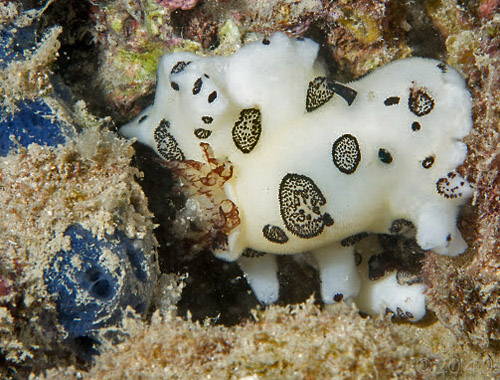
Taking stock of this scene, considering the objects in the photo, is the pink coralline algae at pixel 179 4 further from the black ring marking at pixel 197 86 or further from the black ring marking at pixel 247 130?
the black ring marking at pixel 247 130

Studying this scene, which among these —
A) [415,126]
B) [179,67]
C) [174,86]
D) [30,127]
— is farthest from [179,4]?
[415,126]

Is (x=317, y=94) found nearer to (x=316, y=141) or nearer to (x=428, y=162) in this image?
(x=316, y=141)

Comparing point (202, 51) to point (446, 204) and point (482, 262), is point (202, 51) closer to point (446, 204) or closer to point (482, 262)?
point (446, 204)

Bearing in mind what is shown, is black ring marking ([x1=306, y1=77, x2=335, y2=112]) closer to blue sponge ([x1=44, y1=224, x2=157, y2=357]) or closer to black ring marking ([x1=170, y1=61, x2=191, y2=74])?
black ring marking ([x1=170, y1=61, x2=191, y2=74])

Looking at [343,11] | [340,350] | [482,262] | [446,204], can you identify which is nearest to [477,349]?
[482,262]

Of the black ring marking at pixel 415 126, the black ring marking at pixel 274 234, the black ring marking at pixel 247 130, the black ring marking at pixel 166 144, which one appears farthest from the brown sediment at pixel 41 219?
the black ring marking at pixel 415 126

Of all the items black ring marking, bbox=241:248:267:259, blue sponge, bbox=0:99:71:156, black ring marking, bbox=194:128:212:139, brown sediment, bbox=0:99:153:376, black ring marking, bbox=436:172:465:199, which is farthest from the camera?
black ring marking, bbox=241:248:267:259

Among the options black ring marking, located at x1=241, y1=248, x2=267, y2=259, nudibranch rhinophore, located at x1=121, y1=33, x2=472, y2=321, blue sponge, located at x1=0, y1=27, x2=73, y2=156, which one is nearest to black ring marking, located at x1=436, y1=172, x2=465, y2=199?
nudibranch rhinophore, located at x1=121, y1=33, x2=472, y2=321
